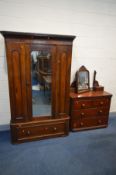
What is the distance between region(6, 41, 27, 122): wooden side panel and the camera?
1.98 metres

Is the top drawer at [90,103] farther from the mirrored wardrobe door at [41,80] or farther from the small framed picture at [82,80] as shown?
the mirrored wardrobe door at [41,80]

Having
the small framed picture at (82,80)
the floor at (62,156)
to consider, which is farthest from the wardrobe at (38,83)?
the small framed picture at (82,80)

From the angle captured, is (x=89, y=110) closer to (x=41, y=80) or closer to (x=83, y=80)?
(x=83, y=80)

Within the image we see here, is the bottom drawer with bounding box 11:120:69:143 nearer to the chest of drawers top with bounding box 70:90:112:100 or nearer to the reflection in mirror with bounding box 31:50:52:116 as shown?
the reflection in mirror with bounding box 31:50:52:116

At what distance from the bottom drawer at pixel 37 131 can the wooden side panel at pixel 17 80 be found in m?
0.17

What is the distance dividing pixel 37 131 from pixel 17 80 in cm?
91

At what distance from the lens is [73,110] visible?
8.53 ft

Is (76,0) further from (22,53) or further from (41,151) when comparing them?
(41,151)

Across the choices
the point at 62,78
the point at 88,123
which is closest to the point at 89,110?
the point at 88,123

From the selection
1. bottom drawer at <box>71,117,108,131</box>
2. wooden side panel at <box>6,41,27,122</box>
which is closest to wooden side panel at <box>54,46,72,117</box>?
bottom drawer at <box>71,117,108,131</box>

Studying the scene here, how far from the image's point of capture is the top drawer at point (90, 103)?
258 cm

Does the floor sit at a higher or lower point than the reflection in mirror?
lower

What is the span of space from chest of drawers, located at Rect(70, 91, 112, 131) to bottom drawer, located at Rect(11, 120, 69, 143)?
248 millimetres

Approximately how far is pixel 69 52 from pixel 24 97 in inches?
37.8
